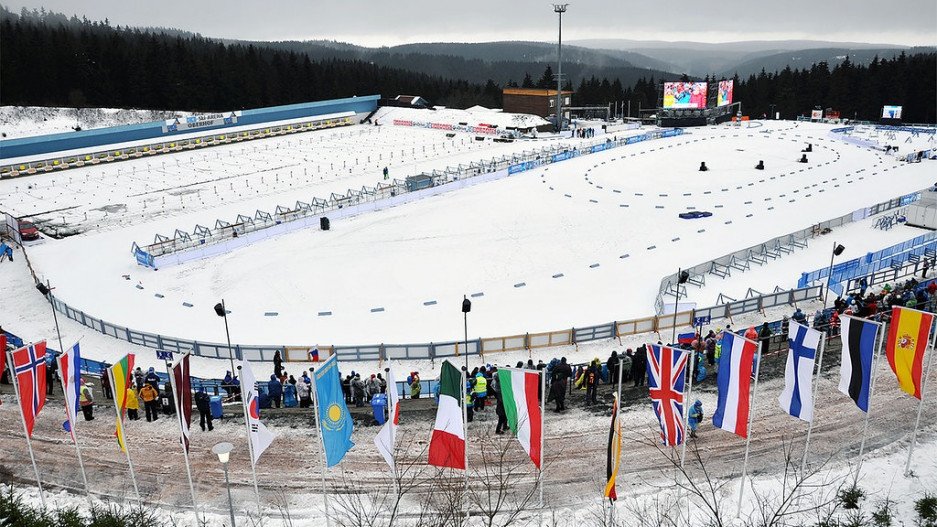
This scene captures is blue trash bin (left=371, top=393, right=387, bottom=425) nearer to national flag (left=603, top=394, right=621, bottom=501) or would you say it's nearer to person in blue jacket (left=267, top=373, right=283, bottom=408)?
person in blue jacket (left=267, top=373, right=283, bottom=408)

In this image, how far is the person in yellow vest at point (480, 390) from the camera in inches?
594

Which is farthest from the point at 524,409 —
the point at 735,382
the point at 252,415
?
the point at 252,415

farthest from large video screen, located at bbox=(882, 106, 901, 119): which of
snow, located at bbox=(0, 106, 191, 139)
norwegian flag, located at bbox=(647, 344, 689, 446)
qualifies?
snow, located at bbox=(0, 106, 191, 139)

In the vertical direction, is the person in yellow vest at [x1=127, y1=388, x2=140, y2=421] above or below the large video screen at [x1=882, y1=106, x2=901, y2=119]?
below

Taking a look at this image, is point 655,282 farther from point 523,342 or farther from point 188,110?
point 188,110

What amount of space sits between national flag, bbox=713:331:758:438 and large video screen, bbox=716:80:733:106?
211 ft

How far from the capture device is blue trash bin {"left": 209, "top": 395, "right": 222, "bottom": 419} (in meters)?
15.6

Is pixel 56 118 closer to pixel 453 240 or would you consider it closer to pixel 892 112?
pixel 453 240

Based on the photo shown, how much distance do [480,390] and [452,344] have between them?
3.39 metres

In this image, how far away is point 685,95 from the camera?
67.3 metres

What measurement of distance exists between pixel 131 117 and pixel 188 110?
9.33 meters

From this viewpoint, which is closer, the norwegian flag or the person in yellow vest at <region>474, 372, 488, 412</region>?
the norwegian flag

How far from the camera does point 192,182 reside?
45.8 m

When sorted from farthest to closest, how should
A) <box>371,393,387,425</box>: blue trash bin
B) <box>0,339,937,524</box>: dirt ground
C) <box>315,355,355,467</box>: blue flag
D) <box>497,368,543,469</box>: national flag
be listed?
<box>371,393,387,425</box>: blue trash bin, <box>0,339,937,524</box>: dirt ground, <box>497,368,543,469</box>: national flag, <box>315,355,355,467</box>: blue flag
